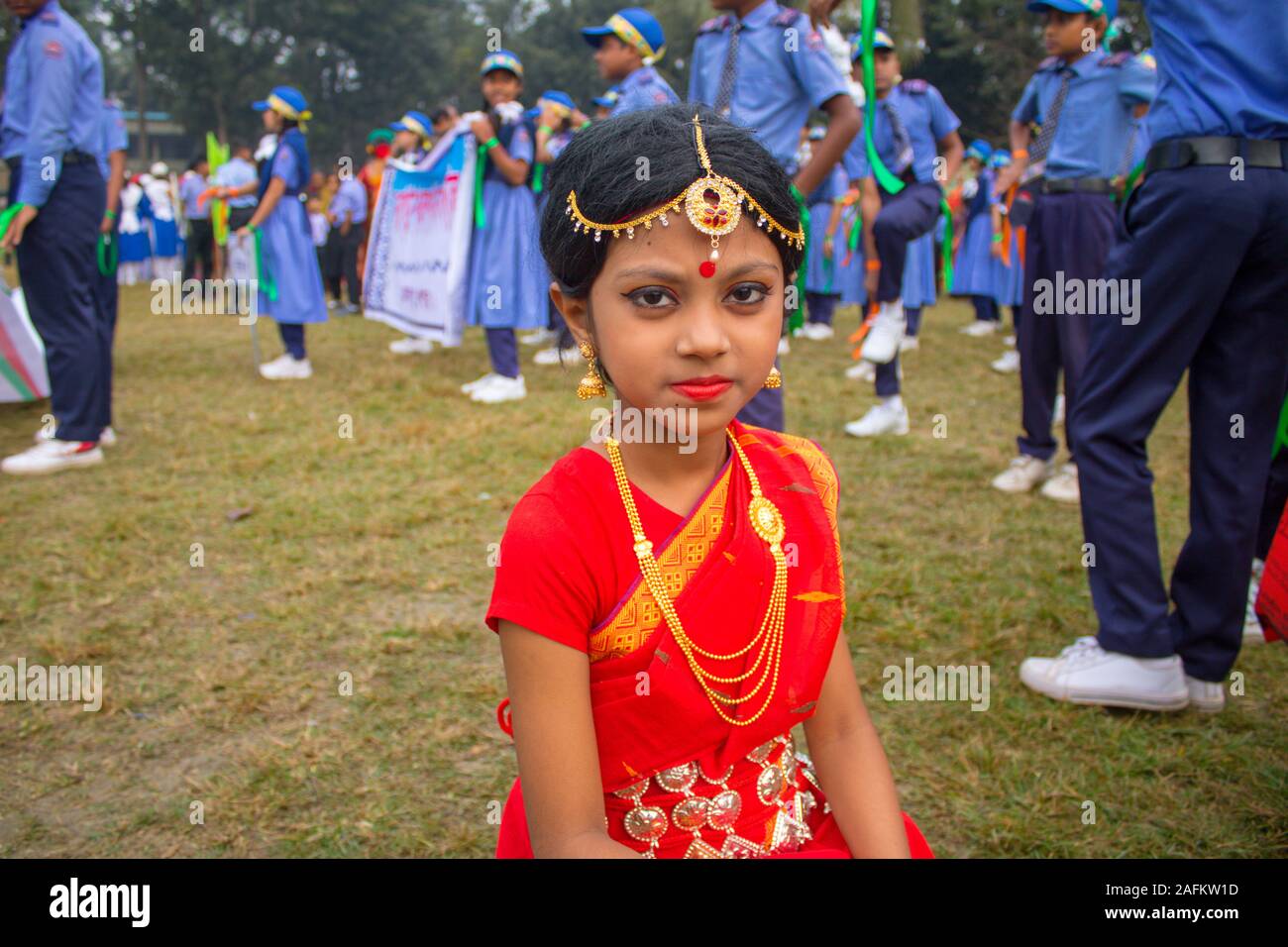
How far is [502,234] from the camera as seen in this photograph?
6.50 metres

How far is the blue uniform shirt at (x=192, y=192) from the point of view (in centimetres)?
1355

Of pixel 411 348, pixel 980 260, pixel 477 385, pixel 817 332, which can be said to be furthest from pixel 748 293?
pixel 980 260

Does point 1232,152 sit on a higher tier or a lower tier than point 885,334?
higher

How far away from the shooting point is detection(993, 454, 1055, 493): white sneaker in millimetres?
4406

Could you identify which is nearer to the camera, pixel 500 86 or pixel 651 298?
pixel 651 298

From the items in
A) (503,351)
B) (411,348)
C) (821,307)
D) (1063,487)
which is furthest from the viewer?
(821,307)

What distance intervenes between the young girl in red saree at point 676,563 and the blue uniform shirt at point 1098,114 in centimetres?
339

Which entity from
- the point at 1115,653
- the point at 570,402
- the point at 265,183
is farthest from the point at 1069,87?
the point at 265,183

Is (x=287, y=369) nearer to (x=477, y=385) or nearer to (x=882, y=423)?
(x=477, y=385)

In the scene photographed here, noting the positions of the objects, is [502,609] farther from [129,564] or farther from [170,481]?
[170,481]

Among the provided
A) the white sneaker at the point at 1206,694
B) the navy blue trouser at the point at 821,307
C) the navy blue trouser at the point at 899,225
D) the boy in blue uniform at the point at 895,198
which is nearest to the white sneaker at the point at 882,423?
the boy in blue uniform at the point at 895,198

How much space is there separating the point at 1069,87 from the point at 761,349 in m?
3.74

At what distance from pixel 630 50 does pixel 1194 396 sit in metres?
3.64

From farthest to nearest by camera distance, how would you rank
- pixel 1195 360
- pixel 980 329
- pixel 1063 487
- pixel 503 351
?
pixel 980 329 < pixel 503 351 < pixel 1063 487 < pixel 1195 360
